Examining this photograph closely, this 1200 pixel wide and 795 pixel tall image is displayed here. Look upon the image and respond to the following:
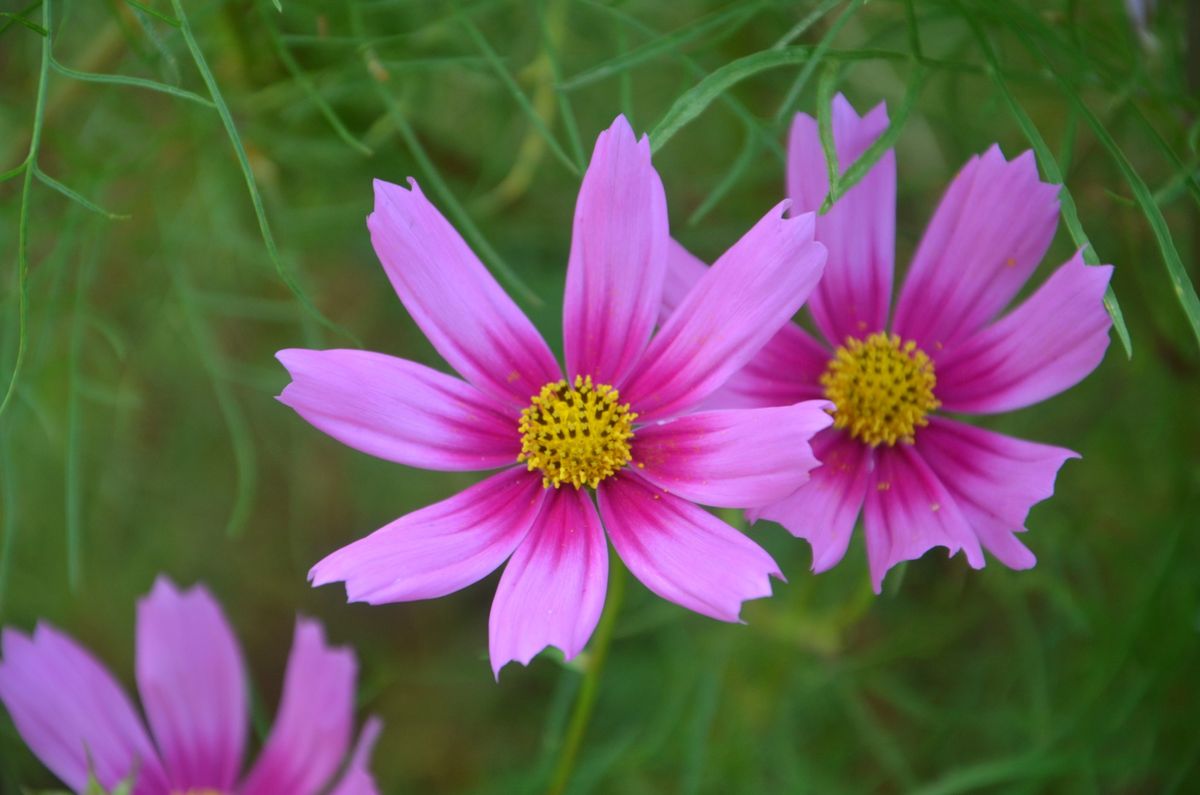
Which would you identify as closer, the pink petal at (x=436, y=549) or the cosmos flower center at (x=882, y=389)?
the pink petal at (x=436, y=549)

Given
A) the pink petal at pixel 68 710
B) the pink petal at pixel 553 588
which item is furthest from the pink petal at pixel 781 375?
the pink petal at pixel 68 710

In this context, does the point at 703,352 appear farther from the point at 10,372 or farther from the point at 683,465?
the point at 10,372

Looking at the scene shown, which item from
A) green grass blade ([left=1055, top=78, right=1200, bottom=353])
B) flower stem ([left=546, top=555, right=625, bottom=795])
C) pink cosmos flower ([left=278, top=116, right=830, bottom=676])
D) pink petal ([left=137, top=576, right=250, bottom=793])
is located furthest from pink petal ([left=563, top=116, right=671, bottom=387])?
pink petal ([left=137, top=576, right=250, bottom=793])

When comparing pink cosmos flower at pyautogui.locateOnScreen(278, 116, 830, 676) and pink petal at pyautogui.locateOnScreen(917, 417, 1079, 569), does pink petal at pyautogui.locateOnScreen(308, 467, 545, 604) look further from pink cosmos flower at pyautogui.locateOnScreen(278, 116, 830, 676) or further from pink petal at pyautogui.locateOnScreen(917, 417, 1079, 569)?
pink petal at pyautogui.locateOnScreen(917, 417, 1079, 569)

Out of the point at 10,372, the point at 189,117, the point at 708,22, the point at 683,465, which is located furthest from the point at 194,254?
the point at 683,465

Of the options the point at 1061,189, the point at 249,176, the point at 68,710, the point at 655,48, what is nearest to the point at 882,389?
the point at 1061,189

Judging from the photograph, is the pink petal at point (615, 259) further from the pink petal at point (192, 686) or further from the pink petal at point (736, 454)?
the pink petal at point (192, 686)

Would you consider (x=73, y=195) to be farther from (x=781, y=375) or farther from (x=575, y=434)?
(x=781, y=375)
